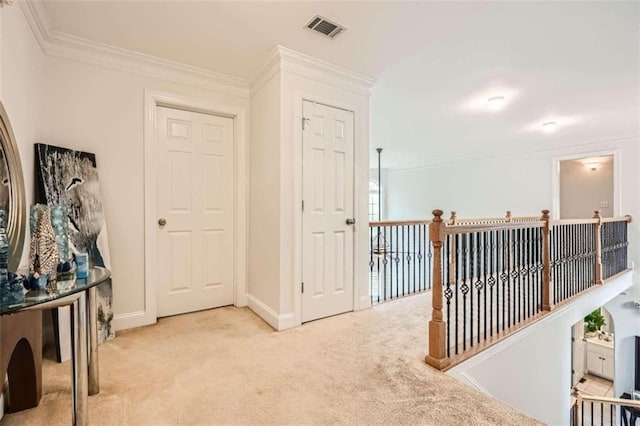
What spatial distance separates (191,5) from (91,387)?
2.35 meters

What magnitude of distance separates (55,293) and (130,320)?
1.65 metres

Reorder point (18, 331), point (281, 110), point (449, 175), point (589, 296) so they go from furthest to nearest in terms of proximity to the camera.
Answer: point (449, 175) < point (589, 296) < point (281, 110) < point (18, 331)

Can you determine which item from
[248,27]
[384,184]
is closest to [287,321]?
[248,27]

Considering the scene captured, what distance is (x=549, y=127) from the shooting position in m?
4.84

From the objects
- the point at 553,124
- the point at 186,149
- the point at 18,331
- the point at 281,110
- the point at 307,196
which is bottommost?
the point at 18,331

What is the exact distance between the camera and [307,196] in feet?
9.04

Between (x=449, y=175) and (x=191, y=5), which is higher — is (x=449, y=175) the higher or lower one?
the lower one

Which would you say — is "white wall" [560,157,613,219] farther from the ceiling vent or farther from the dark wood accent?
the dark wood accent

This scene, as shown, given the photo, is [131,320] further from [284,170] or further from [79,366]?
[284,170]

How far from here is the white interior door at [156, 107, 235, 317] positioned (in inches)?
112

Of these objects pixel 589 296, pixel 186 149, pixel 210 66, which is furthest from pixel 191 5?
pixel 589 296

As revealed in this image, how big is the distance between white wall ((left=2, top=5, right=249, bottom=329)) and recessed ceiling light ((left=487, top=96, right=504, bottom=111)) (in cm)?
337

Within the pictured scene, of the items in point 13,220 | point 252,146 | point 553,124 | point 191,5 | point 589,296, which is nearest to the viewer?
point 13,220

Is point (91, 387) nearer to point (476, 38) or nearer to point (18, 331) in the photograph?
point (18, 331)
